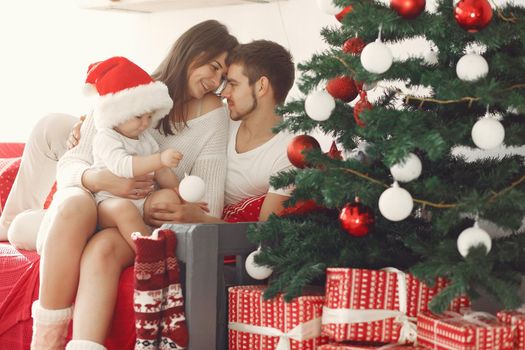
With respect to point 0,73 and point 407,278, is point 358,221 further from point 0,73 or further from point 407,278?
point 0,73

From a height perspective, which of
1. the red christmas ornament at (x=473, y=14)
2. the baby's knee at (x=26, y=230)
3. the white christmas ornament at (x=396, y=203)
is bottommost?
the baby's knee at (x=26, y=230)

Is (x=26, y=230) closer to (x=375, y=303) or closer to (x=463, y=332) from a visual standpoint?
(x=375, y=303)

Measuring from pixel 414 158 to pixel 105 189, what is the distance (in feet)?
3.08

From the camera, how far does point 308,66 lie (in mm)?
1879

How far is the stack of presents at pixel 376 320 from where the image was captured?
5.62 ft

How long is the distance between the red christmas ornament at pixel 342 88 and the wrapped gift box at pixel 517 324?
1.99 feet

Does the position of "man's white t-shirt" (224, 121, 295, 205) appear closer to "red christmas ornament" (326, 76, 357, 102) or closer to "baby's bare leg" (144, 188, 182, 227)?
"baby's bare leg" (144, 188, 182, 227)

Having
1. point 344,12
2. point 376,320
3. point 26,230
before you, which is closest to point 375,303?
point 376,320

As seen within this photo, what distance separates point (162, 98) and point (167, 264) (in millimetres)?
517

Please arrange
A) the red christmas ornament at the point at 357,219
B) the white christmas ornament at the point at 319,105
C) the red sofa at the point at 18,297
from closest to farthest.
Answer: the red christmas ornament at the point at 357,219 → the white christmas ornament at the point at 319,105 → the red sofa at the point at 18,297

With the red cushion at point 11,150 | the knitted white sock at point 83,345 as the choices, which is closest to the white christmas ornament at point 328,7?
the knitted white sock at point 83,345

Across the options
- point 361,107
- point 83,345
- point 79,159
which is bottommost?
point 83,345

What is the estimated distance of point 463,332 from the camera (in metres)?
1.67

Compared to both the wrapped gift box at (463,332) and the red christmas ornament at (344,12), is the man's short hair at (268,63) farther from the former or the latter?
the wrapped gift box at (463,332)
